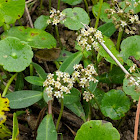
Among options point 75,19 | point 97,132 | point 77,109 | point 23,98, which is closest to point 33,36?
point 75,19

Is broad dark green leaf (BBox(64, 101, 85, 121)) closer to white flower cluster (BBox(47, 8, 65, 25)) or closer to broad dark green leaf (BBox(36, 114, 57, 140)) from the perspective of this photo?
broad dark green leaf (BBox(36, 114, 57, 140))

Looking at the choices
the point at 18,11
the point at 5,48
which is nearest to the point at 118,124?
the point at 5,48

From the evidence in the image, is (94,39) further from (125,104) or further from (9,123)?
(9,123)

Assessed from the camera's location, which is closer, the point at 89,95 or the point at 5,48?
the point at 89,95

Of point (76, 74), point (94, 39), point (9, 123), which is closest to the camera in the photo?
point (76, 74)

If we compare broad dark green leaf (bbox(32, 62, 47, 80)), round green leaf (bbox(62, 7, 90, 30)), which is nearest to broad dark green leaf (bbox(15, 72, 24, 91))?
broad dark green leaf (bbox(32, 62, 47, 80))

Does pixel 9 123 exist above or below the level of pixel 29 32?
below

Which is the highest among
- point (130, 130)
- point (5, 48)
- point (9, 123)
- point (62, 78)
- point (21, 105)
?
point (5, 48)
